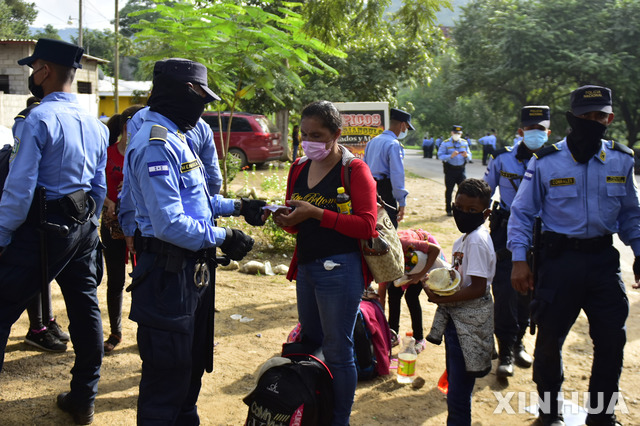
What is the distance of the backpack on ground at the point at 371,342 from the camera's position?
4535mm

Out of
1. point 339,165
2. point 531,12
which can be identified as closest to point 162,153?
point 339,165

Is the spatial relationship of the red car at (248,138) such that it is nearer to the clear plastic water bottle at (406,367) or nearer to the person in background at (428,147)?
the clear plastic water bottle at (406,367)

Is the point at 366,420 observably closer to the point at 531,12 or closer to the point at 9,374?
the point at 9,374

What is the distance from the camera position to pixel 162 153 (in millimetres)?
2930

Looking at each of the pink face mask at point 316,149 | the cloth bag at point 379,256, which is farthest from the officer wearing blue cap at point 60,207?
the cloth bag at point 379,256

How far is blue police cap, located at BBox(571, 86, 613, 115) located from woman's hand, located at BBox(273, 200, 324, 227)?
6.06 ft

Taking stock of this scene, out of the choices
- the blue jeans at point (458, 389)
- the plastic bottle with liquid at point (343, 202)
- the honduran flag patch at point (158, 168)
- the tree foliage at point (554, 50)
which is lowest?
the blue jeans at point (458, 389)

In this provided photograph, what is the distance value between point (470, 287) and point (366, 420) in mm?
1173

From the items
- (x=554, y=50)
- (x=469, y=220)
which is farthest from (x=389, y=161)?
(x=554, y=50)

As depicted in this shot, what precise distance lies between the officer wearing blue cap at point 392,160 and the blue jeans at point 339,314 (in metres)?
3.67

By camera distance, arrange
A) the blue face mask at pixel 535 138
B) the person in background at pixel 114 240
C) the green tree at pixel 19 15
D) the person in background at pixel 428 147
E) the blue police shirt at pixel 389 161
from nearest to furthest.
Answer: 1. the person in background at pixel 114 240
2. the blue face mask at pixel 535 138
3. the blue police shirt at pixel 389 161
4. the person in background at pixel 428 147
5. the green tree at pixel 19 15

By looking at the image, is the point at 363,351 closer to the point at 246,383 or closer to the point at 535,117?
the point at 246,383

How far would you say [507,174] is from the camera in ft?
17.9

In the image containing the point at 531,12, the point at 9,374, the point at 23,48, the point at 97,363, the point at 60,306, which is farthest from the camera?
the point at 531,12
